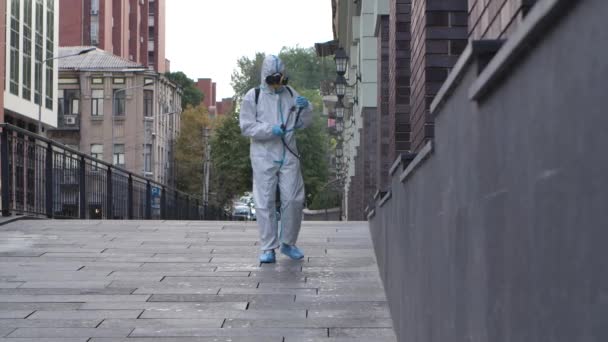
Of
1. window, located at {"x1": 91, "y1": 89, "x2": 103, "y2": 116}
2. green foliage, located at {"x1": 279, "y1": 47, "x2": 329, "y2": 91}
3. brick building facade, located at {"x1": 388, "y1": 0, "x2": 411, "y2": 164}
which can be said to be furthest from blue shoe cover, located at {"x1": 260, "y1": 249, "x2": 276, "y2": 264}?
green foliage, located at {"x1": 279, "y1": 47, "x2": 329, "y2": 91}

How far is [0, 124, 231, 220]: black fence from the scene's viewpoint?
15461 millimetres

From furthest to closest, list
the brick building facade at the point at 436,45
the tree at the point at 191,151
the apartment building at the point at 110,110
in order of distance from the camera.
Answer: the tree at the point at 191,151, the apartment building at the point at 110,110, the brick building facade at the point at 436,45

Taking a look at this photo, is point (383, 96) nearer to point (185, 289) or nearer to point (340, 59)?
point (185, 289)

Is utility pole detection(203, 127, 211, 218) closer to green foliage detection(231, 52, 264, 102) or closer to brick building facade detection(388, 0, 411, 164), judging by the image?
green foliage detection(231, 52, 264, 102)

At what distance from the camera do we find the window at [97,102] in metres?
80.8

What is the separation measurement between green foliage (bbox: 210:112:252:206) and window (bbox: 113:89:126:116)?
12860 millimetres

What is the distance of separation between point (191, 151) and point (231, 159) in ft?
77.3

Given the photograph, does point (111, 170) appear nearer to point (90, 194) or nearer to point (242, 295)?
point (90, 194)

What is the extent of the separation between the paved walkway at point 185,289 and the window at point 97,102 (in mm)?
69201

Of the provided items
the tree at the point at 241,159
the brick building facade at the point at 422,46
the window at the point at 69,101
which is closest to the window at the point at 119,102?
the window at the point at 69,101

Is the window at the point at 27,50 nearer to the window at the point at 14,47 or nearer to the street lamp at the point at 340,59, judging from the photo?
the window at the point at 14,47

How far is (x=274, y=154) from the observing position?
997 centimetres

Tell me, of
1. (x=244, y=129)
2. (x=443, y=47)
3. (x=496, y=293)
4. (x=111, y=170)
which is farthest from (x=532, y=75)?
(x=111, y=170)

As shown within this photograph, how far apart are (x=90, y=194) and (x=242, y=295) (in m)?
11.8
